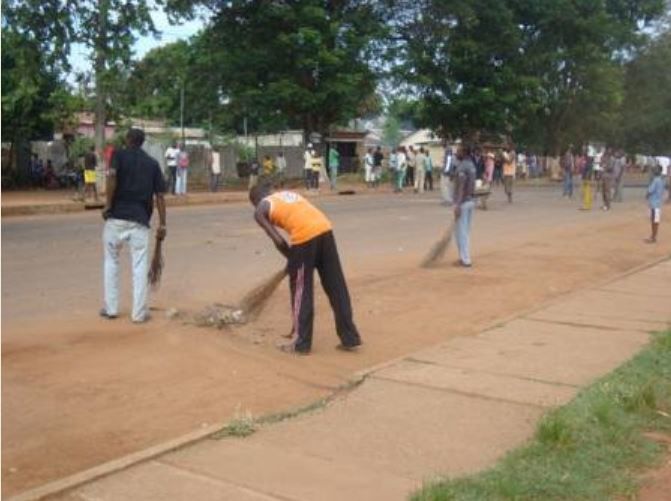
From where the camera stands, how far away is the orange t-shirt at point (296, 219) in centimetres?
707

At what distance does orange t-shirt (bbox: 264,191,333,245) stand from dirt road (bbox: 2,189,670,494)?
0.93 meters

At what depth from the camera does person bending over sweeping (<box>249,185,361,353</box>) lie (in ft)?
23.1

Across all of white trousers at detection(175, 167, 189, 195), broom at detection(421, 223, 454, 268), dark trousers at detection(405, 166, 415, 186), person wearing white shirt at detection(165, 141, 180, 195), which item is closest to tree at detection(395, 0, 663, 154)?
dark trousers at detection(405, 166, 415, 186)

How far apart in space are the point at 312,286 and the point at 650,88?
5502 cm

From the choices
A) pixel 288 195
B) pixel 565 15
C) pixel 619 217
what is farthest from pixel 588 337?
pixel 565 15

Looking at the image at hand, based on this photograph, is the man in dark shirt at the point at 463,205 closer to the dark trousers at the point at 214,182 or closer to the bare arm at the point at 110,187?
the bare arm at the point at 110,187

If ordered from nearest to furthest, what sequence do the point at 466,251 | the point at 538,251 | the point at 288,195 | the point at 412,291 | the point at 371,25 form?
the point at 288,195, the point at 412,291, the point at 466,251, the point at 538,251, the point at 371,25

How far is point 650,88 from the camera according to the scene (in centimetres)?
5738

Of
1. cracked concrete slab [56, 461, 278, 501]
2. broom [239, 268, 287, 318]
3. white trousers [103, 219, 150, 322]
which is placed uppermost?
white trousers [103, 219, 150, 322]

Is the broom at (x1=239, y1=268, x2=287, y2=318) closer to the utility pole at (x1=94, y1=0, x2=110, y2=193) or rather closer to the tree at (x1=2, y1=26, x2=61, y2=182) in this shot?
the utility pole at (x1=94, y1=0, x2=110, y2=193)

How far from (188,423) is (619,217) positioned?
1945 centimetres

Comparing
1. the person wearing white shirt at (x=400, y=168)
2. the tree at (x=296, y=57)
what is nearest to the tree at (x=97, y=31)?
the tree at (x=296, y=57)

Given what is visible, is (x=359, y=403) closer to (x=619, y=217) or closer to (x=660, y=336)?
(x=660, y=336)

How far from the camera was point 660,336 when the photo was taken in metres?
7.89
